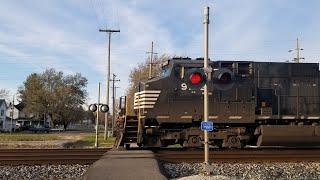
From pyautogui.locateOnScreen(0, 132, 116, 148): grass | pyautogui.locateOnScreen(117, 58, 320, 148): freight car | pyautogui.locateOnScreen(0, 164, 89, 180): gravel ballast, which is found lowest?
pyautogui.locateOnScreen(0, 132, 116, 148): grass

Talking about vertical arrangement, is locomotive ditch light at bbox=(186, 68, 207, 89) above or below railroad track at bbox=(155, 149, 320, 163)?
above

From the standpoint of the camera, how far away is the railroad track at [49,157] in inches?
547

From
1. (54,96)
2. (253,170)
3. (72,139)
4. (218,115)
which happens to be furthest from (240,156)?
(54,96)

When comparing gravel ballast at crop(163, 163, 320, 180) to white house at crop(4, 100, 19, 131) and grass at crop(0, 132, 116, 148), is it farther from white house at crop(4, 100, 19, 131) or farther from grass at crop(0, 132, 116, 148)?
white house at crop(4, 100, 19, 131)

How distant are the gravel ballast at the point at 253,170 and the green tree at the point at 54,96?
84493mm

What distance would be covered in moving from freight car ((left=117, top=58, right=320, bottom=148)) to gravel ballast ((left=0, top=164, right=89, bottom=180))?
4.29 meters

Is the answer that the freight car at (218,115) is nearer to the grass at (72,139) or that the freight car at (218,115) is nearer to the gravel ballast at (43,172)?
the gravel ballast at (43,172)

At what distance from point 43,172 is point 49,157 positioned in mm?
2245

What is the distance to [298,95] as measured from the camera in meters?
18.1

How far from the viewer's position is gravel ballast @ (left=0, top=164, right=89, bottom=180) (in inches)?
469

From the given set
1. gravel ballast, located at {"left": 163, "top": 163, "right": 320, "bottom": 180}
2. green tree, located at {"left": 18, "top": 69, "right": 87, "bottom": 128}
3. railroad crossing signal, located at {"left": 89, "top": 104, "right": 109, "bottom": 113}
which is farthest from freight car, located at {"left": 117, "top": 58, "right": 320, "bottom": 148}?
green tree, located at {"left": 18, "top": 69, "right": 87, "bottom": 128}

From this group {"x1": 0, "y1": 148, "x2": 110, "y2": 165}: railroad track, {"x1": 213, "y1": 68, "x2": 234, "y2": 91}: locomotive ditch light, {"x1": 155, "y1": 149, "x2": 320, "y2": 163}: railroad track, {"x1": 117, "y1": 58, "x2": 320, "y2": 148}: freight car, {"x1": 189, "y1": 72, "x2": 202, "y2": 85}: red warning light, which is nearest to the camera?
{"x1": 189, "y1": 72, "x2": 202, "y2": 85}: red warning light

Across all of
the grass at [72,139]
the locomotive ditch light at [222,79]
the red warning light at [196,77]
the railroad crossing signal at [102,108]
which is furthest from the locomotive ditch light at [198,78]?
the grass at [72,139]

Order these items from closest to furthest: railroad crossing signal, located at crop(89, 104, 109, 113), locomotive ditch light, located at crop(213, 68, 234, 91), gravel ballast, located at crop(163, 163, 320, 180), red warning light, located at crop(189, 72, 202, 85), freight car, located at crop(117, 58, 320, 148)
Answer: red warning light, located at crop(189, 72, 202, 85) → locomotive ditch light, located at crop(213, 68, 234, 91) → gravel ballast, located at crop(163, 163, 320, 180) → freight car, located at crop(117, 58, 320, 148) → railroad crossing signal, located at crop(89, 104, 109, 113)
